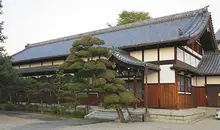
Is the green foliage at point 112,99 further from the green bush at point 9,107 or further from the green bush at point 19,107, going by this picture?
the green bush at point 9,107

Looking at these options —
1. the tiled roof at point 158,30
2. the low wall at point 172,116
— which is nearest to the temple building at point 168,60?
the tiled roof at point 158,30

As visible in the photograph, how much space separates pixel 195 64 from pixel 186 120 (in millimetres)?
8305

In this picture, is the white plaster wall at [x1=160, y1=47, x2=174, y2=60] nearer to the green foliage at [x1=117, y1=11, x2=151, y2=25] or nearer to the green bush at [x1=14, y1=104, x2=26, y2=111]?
the green bush at [x1=14, y1=104, x2=26, y2=111]

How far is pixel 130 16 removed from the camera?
1879 inches

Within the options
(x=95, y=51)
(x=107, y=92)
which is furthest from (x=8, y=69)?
(x=107, y=92)

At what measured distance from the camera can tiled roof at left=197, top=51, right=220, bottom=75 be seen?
21.1 m

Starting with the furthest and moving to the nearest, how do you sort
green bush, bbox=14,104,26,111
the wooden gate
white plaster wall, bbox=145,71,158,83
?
green bush, bbox=14,104,26,111
the wooden gate
white plaster wall, bbox=145,71,158,83

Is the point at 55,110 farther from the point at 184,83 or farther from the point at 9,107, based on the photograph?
the point at 184,83

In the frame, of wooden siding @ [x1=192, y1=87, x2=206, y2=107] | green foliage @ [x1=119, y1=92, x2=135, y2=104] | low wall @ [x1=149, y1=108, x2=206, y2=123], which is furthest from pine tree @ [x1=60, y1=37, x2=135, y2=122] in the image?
wooden siding @ [x1=192, y1=87, x2=206, y2=107]

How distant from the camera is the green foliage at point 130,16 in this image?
46.6m

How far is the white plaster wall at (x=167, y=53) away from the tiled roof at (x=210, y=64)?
4.87m

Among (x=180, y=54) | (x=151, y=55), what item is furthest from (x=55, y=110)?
(x=180, y=54)

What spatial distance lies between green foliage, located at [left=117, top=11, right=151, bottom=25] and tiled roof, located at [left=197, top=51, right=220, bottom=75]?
23461 millimetres

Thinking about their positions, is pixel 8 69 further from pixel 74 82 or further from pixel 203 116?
pixel 203 116
